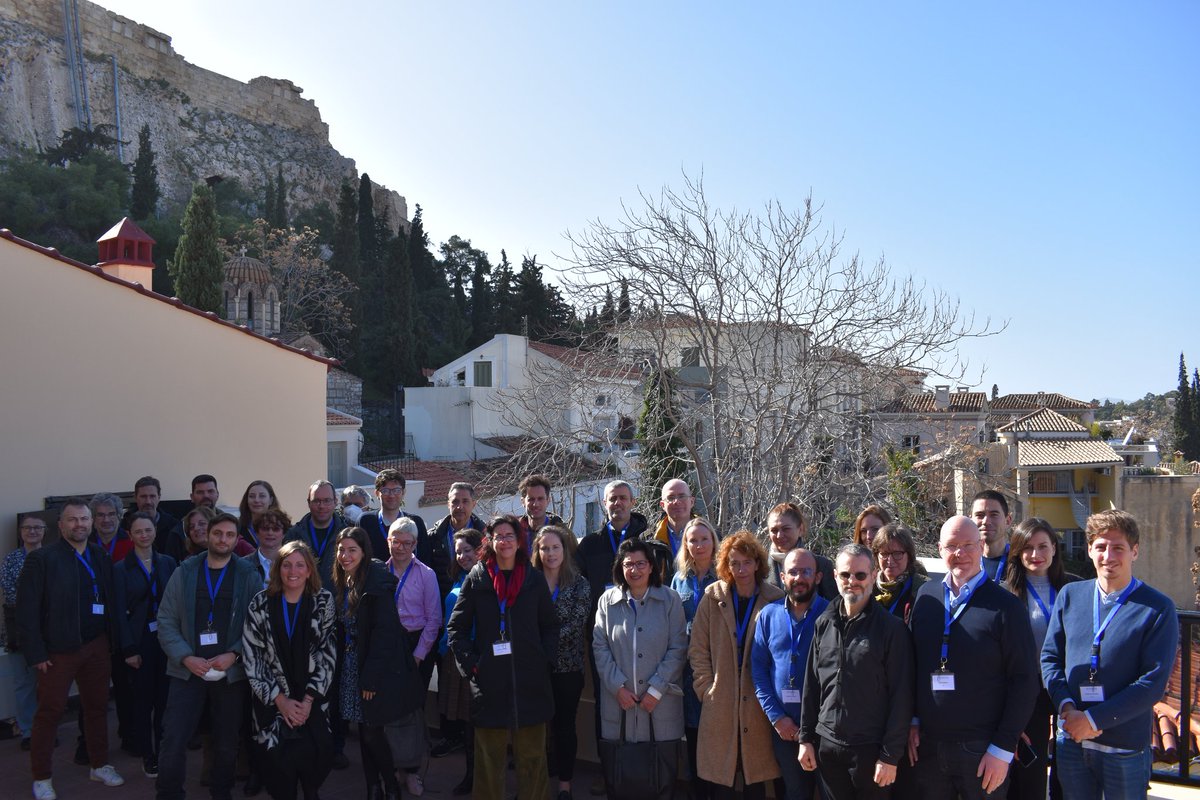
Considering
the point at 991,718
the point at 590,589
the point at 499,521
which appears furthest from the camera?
the point at 590,589

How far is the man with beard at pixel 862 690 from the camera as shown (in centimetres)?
333

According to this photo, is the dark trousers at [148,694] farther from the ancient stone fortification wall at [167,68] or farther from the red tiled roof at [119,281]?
the ancient stone fortification wall at [167,68]

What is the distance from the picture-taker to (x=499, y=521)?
171 inches

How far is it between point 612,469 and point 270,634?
34.2ft

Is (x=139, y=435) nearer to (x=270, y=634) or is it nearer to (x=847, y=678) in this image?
(x=270, y=634)

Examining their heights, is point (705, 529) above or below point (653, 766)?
above

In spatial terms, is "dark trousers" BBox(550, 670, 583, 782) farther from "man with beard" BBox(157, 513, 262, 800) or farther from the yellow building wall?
the yellow building wall

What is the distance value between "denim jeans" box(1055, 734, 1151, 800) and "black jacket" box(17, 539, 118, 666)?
509cm

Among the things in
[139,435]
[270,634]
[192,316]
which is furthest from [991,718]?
[192,316]

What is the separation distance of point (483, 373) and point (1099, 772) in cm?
2878

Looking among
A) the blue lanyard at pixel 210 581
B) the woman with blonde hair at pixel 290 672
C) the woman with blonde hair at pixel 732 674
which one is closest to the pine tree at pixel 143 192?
the blue lanyard at pixel 210 581

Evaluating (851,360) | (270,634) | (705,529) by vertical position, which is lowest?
(270,634)

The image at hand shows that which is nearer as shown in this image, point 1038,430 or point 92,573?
point 92,573

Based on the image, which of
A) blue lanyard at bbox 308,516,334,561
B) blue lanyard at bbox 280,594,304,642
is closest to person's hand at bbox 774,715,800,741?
blue lanyard at bbox 280,594,304,642
